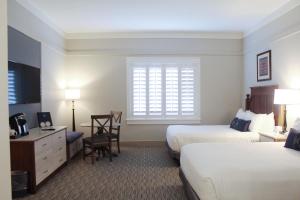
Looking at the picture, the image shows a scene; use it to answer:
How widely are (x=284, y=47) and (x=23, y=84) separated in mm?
4601

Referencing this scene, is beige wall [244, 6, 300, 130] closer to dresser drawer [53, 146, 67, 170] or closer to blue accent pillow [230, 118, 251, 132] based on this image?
blue accent pillow [230, 118, 251, 132]

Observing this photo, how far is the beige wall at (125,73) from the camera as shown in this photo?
653 cm

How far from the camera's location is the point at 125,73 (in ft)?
21.6

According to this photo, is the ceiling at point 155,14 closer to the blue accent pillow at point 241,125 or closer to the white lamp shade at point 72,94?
the white lamp shade at point 72,94

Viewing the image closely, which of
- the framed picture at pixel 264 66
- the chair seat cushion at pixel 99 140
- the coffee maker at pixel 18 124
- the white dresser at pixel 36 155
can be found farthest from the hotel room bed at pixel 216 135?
the coffee maker at pixel 18 124

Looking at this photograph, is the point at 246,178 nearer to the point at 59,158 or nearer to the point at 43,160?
the point at 43,160

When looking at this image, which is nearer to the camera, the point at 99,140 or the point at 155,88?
the point at 99,140

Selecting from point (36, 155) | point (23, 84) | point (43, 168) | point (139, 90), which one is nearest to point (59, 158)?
point (43, 168)

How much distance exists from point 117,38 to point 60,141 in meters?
3.13

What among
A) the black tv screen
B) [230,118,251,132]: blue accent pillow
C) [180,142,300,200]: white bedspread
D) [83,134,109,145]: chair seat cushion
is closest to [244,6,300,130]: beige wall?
[230,118,251,132]: blue accent pillow

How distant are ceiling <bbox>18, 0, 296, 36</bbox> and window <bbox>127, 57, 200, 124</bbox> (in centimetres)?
87

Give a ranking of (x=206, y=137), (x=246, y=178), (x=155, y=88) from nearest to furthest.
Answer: (x=246, y=178) → (x=206, y=137) → (x=155, y=88)

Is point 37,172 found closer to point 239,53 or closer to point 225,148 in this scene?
point 225,148

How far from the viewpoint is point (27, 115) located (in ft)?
14.4
